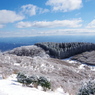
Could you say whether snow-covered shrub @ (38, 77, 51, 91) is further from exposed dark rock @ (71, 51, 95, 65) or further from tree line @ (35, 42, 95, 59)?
tree line @ (35, 42, 95, 59)

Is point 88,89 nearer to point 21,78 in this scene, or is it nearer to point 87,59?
point 21,78

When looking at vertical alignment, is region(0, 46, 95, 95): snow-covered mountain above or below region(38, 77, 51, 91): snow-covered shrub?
below

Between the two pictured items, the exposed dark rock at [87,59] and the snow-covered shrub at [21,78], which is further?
the exposed dark rock at [87,59]

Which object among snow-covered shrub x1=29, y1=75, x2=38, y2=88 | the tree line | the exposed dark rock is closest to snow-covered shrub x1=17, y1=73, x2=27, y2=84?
snow-covered shrub x1=29, y1=75, x2=38, y2=88

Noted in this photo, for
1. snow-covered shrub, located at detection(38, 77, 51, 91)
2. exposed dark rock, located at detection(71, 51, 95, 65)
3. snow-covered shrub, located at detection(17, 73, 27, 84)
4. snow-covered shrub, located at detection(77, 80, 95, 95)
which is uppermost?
snow-covered shrub, located at detection(77, 80, 95, 95)

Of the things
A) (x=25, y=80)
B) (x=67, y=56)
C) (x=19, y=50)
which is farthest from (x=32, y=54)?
(x=25, y=80)

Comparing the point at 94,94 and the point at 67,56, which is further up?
the point at 94,94

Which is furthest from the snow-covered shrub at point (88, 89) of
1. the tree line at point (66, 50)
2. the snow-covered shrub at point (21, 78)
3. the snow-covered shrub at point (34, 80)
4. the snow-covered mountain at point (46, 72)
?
the tree line at point (66, 50)

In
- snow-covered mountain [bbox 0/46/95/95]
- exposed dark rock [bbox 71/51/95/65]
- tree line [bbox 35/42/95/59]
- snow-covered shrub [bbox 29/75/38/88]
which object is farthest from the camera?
tree line [bbox 35/42/95/59]

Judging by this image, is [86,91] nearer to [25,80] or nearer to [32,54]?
[25,80]

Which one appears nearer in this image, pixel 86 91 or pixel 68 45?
pixel 86 91

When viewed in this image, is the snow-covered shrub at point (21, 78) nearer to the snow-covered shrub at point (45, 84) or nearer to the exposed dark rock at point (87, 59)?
the snow-covered shrub at point (45, 84)
